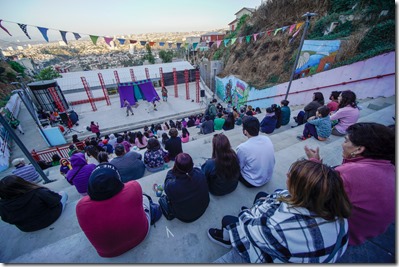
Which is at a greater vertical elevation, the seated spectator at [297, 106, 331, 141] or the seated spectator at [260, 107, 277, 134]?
the seated spectator at [297, 106, 331, 141]

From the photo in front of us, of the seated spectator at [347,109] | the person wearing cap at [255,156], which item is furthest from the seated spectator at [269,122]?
the person wearing cap at [255,156]

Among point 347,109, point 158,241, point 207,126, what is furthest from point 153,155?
point 347,109

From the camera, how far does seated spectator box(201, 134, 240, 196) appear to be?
2.14 meters

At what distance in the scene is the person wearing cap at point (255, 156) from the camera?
90.7 inches

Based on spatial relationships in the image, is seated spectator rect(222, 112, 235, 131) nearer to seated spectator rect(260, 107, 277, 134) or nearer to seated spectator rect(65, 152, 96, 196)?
seated spectator rect(260, 107, 277, 134)

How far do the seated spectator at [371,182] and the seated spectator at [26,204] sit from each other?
3.60m

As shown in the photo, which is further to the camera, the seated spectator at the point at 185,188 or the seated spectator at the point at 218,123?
the seated spectator at the point at 218,123

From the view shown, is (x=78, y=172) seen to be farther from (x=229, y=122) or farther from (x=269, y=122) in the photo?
(x=229, y=122)

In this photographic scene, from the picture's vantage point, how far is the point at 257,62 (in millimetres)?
14438

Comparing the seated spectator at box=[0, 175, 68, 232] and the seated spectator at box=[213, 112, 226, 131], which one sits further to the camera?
the seated spectator at box=[213, 112, 226, 131]

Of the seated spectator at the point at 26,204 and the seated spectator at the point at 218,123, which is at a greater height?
the seated spectator at the point at 26,204

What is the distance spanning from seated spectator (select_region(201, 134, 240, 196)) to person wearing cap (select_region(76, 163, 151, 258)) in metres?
1.02

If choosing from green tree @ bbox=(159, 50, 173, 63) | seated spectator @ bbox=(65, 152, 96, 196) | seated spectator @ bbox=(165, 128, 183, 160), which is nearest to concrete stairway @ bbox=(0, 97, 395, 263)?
seated spectator @ bbox=(65, 152, 96, 196)

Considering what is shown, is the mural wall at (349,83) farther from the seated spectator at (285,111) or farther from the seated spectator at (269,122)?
the seated spectator at (269,122)
